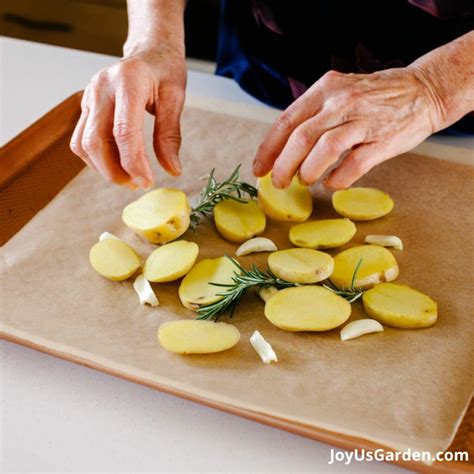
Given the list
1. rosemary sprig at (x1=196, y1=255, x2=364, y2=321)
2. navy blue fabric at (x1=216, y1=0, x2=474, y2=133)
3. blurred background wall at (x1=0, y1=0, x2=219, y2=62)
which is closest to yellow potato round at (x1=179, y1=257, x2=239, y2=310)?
rosemary sprig at (x1=196, y1=255, x2=364, y2=321)

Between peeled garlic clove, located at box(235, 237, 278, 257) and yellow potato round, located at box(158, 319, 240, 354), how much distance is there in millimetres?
213

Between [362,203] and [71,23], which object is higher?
[362,203]

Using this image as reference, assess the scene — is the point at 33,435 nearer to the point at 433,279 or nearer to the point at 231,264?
the point at 231,264

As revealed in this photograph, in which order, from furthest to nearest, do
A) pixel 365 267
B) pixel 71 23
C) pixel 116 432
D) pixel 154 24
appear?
1. pixel 71 23
2. pixel 154 24
3. pixel 365 267
4. pixel 116 432

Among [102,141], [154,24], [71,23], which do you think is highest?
[154,24]

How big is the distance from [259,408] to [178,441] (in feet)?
0.41

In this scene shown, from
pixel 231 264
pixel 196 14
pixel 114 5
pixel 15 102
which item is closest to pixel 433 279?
pixel 231 264

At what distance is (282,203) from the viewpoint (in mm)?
1370

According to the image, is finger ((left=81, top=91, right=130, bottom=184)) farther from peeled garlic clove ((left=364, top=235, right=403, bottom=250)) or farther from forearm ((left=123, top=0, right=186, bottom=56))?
peeled garlic clove ((left=364, top=235, right=403, bottom=250))

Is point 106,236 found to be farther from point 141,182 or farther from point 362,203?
point 362,203

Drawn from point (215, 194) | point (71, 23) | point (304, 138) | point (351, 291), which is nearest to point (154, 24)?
point (215, 194)

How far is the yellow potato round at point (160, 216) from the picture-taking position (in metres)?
1.29

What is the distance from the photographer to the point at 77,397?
3.49 ft

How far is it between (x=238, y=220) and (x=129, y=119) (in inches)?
10.5
